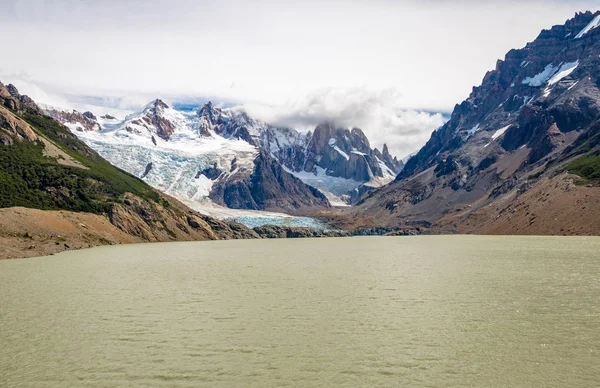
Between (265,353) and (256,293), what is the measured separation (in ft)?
89.5

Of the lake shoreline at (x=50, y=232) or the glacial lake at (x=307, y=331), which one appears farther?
the lake shoreline at (x=50, y=232)

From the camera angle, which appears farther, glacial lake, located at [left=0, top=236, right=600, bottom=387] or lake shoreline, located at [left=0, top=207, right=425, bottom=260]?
lake shoreline, located at [left=0, top=207, right=425, bottom=260]

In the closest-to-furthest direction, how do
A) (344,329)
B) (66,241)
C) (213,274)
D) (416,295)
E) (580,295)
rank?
1. (344,329)
2. (580,295)
3. (416,295)
4. (213,274)
5. (66,241)

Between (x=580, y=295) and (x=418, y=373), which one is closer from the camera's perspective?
(x=418, y=373)

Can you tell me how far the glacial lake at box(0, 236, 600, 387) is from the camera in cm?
2927

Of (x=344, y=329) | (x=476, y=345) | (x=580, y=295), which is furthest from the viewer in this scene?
(x=580, y=295)

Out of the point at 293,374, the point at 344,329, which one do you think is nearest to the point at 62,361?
the point at 293,374

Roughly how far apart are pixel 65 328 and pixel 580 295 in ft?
167

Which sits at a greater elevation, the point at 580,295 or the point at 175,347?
the point at 580,295

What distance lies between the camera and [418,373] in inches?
1152

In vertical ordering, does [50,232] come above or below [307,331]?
below

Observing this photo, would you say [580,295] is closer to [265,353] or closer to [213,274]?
[265,353]

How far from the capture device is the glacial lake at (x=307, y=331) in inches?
1152

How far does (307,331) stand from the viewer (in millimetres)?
39812
